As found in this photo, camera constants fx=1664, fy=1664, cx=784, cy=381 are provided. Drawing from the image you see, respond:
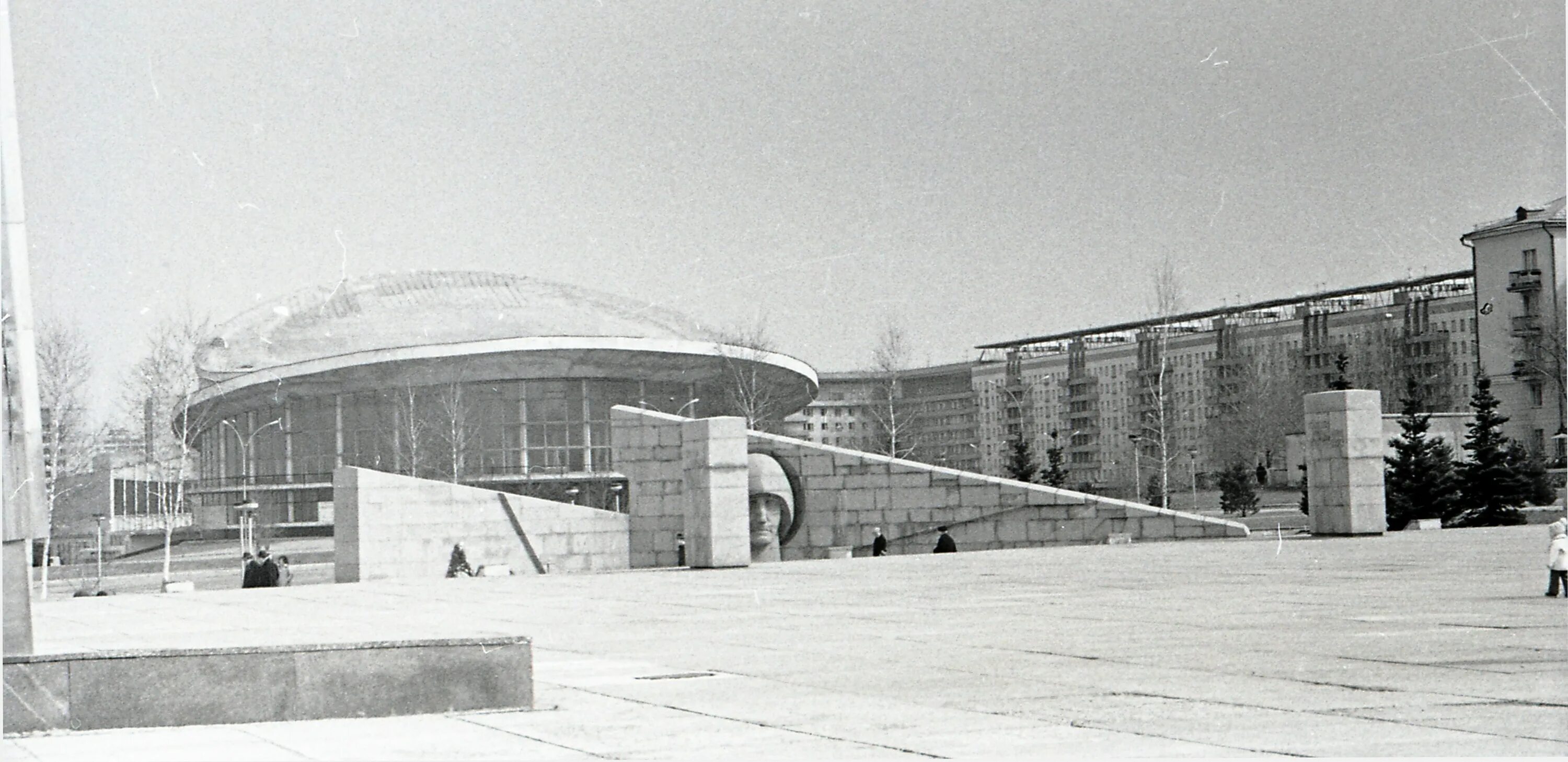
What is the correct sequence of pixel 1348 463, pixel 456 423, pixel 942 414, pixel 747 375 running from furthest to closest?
pixel 942 414
pixel 747 375
pixel 456 423
pixel 1348 463

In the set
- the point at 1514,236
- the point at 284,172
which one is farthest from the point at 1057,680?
the point at 284,172

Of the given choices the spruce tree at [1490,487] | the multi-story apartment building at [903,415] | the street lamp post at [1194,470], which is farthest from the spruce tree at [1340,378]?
the multi-story apartment building at [903,415]

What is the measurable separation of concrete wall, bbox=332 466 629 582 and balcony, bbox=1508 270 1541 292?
15.8m

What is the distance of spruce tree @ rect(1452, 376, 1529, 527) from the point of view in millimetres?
30016

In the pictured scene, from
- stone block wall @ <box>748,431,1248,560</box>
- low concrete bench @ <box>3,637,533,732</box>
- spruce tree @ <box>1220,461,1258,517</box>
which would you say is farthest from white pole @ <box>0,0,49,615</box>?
spruce tree @ <box>1220,461,1258,517</box>

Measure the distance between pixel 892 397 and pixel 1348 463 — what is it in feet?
70.2

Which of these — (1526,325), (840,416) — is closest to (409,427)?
(840,416)

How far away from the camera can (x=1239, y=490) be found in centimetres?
3775

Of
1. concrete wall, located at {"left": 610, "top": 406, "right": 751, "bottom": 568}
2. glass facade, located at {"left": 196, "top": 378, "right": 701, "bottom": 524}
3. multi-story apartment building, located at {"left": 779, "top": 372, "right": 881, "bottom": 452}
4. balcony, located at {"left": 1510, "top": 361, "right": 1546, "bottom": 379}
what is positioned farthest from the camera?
glass facade, located at {"left": 196, "top": 378, "right": 701, "bottom": 524}

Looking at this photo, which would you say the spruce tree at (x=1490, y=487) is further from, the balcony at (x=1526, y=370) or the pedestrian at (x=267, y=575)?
the pedestrian at (x=267, y=575)

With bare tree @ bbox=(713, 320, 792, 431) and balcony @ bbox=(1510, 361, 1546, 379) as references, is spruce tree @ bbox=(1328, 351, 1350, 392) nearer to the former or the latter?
balcony @ bbox=(1510, 361, 1546, 379)

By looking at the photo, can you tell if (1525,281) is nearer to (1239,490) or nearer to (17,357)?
(17,357)

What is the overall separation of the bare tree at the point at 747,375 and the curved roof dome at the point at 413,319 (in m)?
3.97

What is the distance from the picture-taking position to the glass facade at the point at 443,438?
223 feet
